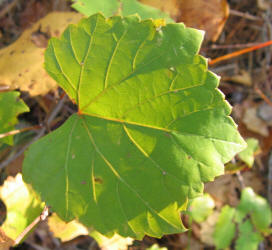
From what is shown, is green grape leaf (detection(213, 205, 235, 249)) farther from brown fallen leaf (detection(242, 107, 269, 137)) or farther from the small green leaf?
brown fallen leaf (detection(242, 107, 269, 137))

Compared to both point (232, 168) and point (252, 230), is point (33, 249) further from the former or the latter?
point (252, 230)

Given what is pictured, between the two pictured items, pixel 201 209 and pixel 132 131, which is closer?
pixel 132 131

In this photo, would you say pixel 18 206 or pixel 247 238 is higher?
pixel 18 206

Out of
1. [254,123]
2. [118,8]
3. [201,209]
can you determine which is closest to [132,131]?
[118,8]

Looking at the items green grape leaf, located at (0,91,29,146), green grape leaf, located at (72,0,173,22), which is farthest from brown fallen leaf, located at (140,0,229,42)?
green grape leaf, located at (0,91,29,146)

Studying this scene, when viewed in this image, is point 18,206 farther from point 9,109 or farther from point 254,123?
point 254,123

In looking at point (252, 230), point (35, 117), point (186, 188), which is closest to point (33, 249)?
point (35, 117)

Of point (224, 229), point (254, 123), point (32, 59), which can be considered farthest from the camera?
point (254, 123)
